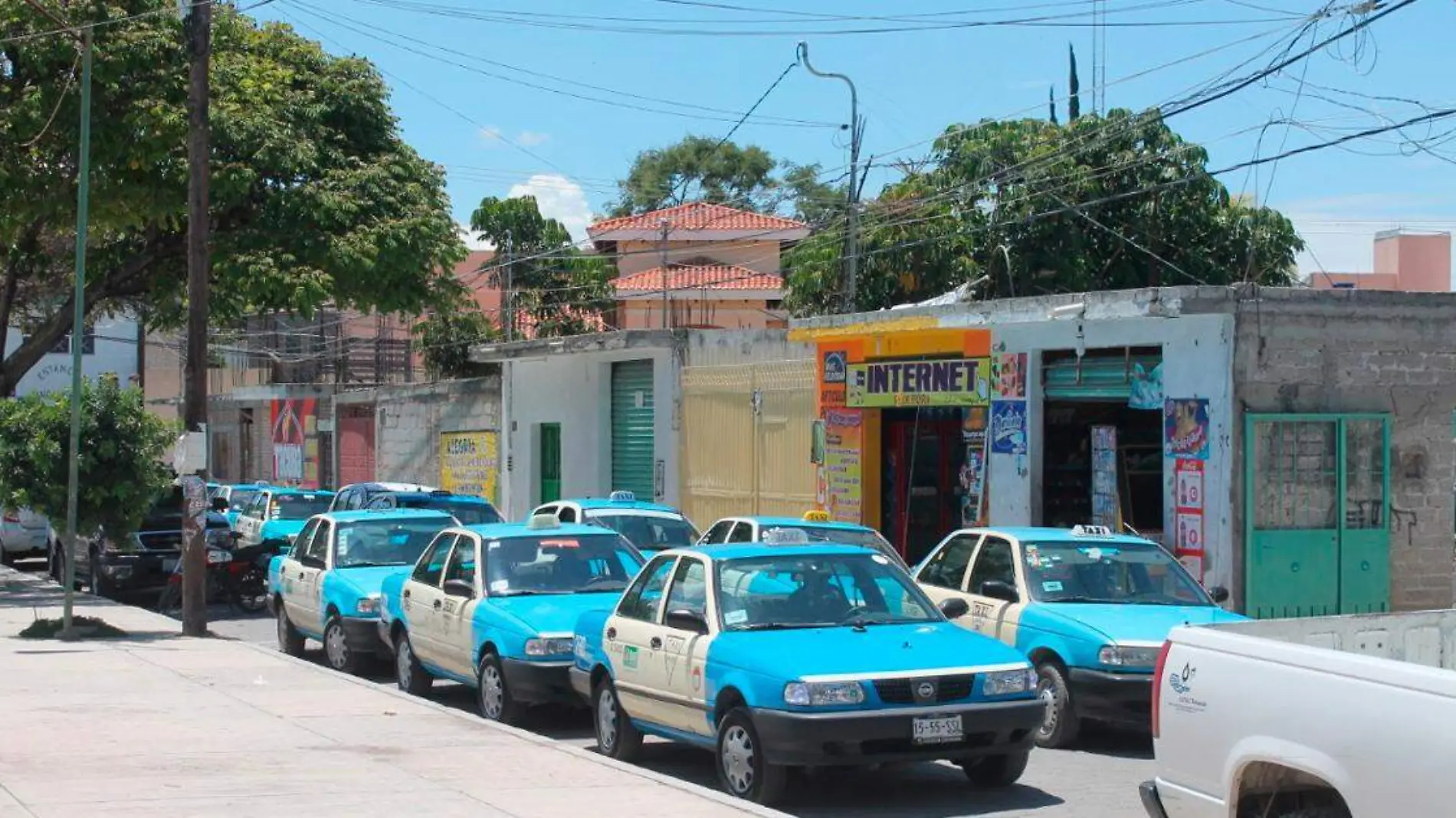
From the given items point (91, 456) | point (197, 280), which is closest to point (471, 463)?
point (91, 456)

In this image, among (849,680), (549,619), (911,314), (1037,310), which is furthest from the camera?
(911,314)

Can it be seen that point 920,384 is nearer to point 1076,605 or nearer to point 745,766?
point 1076,605

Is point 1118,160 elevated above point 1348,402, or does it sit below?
above

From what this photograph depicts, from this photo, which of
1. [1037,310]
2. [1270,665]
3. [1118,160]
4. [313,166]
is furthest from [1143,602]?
[1118,160]

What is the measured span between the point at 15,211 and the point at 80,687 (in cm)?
1211

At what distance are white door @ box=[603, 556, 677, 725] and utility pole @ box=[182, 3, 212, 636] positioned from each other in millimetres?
8786

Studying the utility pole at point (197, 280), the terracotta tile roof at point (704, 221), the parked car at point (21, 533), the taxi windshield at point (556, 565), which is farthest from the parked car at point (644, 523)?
the terracotta tile roof at point (704, 221)

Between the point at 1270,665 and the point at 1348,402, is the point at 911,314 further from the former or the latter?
the point at 1270,665

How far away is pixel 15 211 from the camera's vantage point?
23.7m

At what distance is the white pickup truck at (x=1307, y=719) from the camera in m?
5.67

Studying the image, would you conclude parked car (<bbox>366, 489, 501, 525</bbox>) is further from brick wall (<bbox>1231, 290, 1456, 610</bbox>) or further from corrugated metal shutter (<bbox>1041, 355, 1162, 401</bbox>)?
brick wall (<bbox>1231, 290, 1456, 610</bbox>)

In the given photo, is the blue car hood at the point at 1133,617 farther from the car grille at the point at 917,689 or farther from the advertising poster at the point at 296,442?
the advertising poster at the point at 296,442

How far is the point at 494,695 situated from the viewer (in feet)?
41.9

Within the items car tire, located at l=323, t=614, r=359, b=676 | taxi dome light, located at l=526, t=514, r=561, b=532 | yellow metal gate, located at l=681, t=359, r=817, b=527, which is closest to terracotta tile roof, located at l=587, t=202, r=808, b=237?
yellow metal gate, located at l=681, t=359, r=817, b=527
